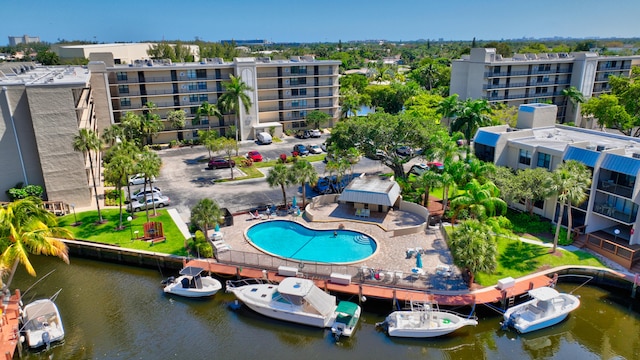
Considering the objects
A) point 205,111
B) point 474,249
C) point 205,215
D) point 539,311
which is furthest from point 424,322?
point 205,111

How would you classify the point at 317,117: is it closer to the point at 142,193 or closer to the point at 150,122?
the point at 150,122

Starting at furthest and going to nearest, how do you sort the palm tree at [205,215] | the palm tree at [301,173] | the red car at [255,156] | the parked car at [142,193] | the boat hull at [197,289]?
the red car at [255,156], the parked car at [142,193], the palm tree at [301,173], the palm tree at [205,215], the boat hull at [197,289]

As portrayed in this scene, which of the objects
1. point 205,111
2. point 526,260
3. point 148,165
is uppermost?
point 205,111

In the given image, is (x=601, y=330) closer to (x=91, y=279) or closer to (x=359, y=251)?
(x=359, y=251)

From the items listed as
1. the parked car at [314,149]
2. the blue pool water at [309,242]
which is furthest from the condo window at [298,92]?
the blue pool water at [309,242]

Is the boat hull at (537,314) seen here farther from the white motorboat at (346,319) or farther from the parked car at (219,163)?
the parked car at (219,163)

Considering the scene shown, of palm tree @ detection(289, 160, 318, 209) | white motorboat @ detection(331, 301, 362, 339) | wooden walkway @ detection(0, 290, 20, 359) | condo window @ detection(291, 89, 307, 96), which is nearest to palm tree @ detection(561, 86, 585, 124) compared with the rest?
condo window @ detection(291, 89, 307, 96)
